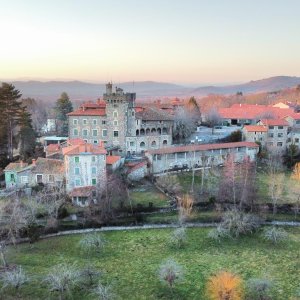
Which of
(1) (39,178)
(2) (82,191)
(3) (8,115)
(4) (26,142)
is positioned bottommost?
(2) (82,191)

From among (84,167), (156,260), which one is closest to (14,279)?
(156,260)

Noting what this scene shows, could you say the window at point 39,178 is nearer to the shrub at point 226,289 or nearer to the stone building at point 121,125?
the stone building at point 121,125

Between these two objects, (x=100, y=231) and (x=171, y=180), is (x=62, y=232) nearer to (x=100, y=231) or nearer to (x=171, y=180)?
(x=100, y=231)

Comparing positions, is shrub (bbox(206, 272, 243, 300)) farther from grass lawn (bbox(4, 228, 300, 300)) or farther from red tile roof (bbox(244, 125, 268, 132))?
red tile roof (bbox(244, 125, 268, 132))

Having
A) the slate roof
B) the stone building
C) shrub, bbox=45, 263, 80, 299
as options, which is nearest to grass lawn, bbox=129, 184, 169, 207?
the stone building

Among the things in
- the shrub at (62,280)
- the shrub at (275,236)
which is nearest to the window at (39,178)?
the shrub at (62,280)

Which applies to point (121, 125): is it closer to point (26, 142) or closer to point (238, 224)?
point (26, 142)
